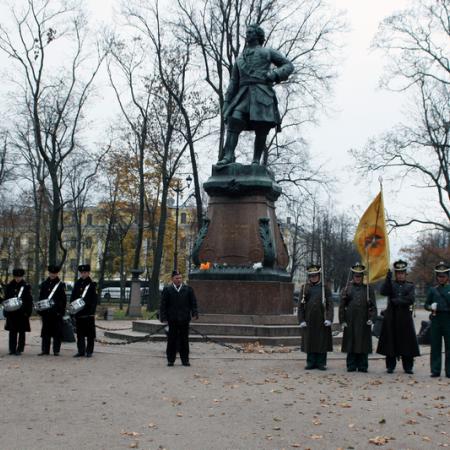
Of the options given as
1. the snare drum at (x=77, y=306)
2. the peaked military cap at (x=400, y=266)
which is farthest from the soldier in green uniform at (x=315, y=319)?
the snare drum at (x=77, y=306)

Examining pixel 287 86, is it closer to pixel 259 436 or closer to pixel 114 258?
pixel 259 436

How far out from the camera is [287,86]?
1212 inches

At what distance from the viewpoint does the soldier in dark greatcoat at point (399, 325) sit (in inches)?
443

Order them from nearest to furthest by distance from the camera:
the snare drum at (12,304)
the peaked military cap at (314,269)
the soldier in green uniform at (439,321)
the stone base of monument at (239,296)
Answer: the soldier in green uniform at (439,321) → the peaked military cap at (314,269) → the snare drum at (12,304) → the stone base of monument at (239,296)

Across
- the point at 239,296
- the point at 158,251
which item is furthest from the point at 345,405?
the point at 158,251

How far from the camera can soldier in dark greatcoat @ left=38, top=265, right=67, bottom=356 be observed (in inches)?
510

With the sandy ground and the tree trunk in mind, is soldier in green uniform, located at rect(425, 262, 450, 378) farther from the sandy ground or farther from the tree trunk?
the tree trunk

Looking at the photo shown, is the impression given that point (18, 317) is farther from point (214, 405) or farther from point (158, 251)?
point (158, 251)

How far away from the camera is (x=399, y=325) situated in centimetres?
1141

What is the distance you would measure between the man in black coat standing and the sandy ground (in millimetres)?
365

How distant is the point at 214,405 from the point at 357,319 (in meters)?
4.27

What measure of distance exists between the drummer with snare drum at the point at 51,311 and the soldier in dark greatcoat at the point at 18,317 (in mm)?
234

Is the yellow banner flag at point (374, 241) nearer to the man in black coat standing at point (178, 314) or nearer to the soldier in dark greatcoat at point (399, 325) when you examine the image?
the soldier in dark greatcoat at point (399, 325)

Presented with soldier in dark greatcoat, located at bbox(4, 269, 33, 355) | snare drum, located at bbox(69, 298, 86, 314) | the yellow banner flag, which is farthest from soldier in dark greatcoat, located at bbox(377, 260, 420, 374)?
soldier in dark greatcoat, located at bbox(4, 269, 33, 355)
